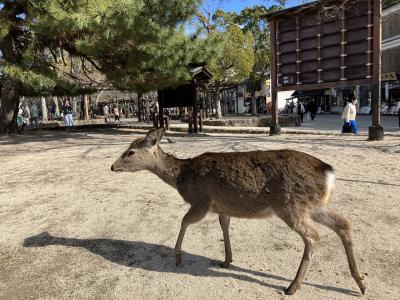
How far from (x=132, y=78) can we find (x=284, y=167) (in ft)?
36.3

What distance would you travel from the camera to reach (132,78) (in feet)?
44.7

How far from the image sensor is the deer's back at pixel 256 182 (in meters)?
3.23

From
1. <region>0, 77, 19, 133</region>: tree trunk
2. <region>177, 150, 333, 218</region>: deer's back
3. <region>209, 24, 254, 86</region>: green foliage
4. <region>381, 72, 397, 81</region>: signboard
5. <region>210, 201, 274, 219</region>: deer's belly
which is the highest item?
<region>209, 24, 254, 86</region>: green foliage

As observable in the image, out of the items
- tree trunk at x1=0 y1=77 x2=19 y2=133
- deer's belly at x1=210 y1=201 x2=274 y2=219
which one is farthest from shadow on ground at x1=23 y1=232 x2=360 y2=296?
tree trunk at x1=0 y1=77 x2=19 y2=133

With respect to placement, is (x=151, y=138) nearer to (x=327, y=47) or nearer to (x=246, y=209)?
(x=246, y=209)

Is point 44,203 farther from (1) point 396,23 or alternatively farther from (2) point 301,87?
(1) point 396,23

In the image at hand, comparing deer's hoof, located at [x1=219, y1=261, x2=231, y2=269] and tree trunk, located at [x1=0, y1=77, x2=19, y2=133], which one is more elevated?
tree trunk, located at [x1=0, y1=77, x2=19, y2=133]

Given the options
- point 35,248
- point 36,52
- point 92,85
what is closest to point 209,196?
point 35,248

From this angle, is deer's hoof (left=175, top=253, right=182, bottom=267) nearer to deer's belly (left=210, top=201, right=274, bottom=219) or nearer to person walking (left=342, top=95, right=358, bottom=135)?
deer's belly (left=210, top=201, right=274, bottom=219)

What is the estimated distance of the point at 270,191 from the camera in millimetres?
3312

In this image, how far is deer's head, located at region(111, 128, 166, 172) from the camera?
413cm

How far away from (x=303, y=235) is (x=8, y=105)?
15723 millimetres

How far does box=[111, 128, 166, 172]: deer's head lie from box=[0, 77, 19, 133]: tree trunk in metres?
13.5

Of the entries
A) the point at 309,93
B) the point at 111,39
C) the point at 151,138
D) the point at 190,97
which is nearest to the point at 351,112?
the point at 190,97
